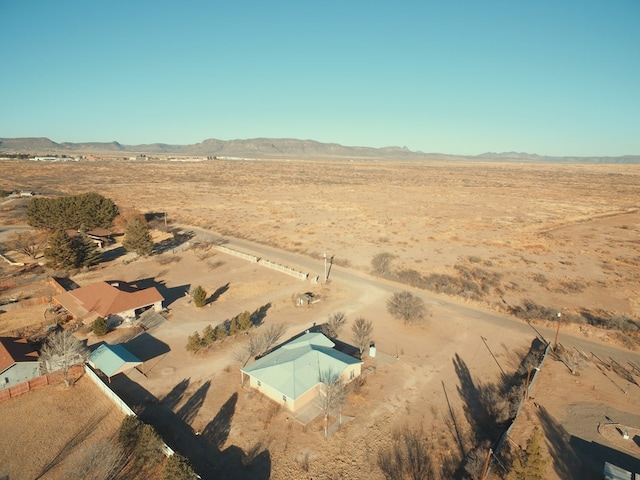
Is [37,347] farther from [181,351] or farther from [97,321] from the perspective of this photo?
[181,351]

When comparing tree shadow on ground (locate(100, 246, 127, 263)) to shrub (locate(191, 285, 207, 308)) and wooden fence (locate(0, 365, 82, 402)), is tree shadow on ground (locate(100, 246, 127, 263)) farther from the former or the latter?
wooden fence (locate(0, 365, 82, 402))

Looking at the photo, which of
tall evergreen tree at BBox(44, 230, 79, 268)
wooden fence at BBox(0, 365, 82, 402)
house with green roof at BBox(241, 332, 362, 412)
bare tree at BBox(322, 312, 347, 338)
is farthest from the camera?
tall evergreen tree at BBox(44, 230, 79, 268)

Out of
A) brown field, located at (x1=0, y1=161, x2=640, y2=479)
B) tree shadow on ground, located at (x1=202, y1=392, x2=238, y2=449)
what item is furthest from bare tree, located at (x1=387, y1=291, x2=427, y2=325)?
tree shadow on ground, located at (x1=202, y1=392, x2=238, y2=449)

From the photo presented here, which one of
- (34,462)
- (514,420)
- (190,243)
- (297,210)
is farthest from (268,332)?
(297,210)

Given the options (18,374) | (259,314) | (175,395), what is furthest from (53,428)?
(259,314)

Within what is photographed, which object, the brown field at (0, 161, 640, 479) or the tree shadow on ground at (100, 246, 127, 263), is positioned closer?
the brown field at (0, 161, 640, 479)

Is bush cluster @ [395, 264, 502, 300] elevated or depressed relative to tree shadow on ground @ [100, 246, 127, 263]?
elevated

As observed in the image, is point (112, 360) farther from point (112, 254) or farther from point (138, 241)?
point (112, 254)
